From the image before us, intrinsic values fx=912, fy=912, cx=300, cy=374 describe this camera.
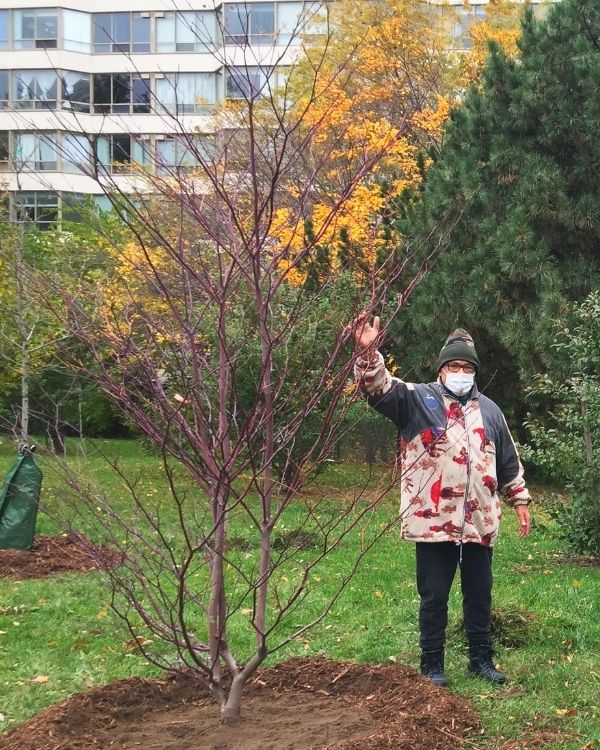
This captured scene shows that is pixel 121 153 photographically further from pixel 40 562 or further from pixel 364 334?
pixel 40 562

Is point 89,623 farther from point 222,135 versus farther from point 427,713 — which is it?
point 222,135

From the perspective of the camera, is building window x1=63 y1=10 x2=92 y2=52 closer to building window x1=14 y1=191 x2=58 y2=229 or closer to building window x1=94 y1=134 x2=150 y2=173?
building window x1=14 y1=191 x2=58 y2=229

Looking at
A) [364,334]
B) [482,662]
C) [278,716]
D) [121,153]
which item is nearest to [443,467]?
[364,334]

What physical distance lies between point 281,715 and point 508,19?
23.1 meters

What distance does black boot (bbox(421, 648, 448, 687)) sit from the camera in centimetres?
452

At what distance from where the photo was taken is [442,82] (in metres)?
21.3

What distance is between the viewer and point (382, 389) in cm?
421

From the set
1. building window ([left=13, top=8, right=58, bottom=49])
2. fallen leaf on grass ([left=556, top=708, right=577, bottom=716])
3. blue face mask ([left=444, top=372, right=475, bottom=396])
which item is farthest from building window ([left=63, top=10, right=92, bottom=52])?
fallen leaf on grass ([left=556, top=708, right=577, bottom=716])

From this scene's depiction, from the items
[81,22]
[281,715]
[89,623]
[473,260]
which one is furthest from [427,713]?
[81,22]

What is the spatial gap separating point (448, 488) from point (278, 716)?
132 centimetres

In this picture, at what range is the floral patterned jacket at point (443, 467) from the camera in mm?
4383

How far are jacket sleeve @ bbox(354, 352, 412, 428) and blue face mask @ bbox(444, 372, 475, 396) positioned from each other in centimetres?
26

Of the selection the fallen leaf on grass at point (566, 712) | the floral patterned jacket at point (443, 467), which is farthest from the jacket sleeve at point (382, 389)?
the fallen leaf on grass at point (566, 712)

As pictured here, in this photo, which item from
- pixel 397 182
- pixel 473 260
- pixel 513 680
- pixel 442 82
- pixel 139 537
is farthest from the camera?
pixel 442 82
